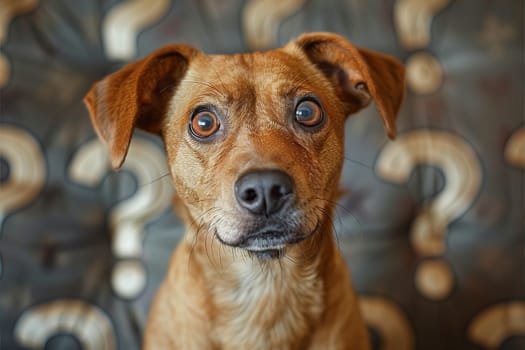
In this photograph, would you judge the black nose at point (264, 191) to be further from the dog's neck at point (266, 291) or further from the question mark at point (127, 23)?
the question mark at point (127, 23)

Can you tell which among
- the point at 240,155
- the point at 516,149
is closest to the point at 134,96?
the point at 240,155

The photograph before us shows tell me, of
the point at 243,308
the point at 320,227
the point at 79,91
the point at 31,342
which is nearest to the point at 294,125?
the point at 320,227

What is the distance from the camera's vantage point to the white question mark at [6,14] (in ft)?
5.49

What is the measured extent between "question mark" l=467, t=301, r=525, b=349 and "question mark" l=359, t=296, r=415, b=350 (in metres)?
0.19

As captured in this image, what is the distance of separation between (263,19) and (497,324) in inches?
45.1

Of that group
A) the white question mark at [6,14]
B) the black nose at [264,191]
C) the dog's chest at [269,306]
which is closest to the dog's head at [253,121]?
the black nose at [264,191]

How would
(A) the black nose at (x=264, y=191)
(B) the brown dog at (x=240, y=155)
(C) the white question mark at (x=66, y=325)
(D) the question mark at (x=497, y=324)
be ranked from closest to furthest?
1. (A) the black nose at (x=264, y=191)
2. (B) the brown dog at (x=240, y=155)
3. (C) the white question mark at (x=66, y=325)
4. (D) the question mark at (x=497, y=324)

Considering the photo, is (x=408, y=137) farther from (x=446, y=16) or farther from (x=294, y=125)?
(x=294, y=125)

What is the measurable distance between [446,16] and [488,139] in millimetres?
398

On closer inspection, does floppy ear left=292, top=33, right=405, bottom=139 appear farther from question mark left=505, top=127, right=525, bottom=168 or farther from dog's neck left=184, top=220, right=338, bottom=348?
question mark left=505, top=127, right=525, bottom=168

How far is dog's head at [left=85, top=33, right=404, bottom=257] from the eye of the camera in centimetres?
105

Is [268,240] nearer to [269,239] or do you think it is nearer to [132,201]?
[269,239]

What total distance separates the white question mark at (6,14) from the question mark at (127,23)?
22 cm

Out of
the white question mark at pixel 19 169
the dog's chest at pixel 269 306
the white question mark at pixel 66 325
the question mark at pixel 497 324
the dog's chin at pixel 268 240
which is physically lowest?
the question mark at pixel 497 324
